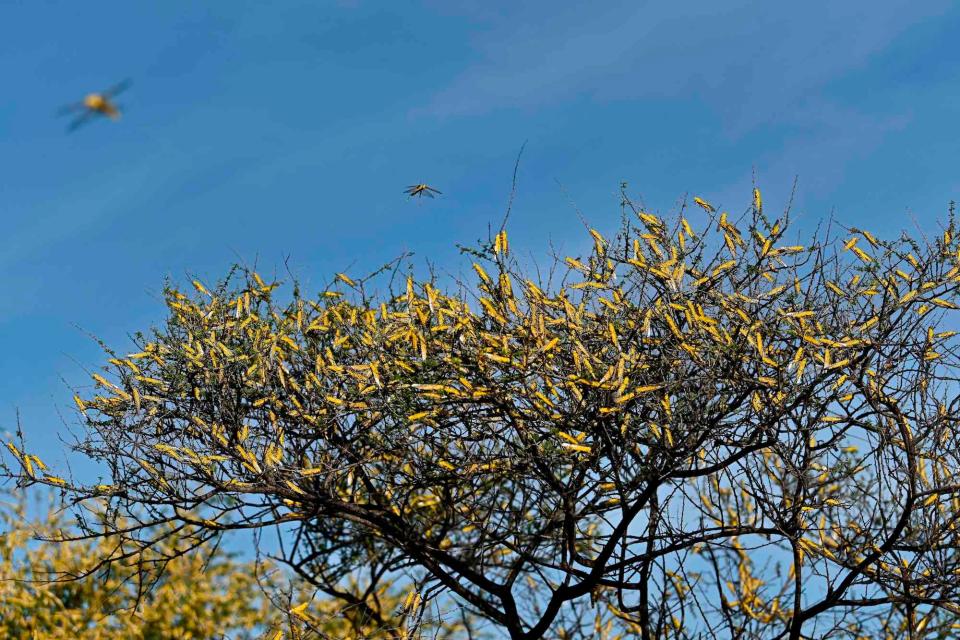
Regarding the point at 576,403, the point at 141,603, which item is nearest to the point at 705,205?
the point at 576,403

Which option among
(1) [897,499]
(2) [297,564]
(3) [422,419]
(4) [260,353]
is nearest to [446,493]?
(3) [422,419]

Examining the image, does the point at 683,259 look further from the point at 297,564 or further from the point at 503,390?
the point at 297,564

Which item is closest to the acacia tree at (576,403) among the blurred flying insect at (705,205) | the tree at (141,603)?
the blurred flying insect at (705,205)

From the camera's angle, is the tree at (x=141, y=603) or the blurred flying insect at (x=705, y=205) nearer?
the blurred flying insect at (x=705, y=205)

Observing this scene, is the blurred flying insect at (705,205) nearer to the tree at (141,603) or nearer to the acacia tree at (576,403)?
the acacia tree at (576,403)

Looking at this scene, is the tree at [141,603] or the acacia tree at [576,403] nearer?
the acacia tree at [576,403]

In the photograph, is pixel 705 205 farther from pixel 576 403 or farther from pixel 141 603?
pixel 141 603

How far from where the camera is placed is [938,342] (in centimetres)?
804

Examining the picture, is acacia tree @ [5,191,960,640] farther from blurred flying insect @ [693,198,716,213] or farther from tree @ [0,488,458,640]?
tree @ [0,488,458,640]

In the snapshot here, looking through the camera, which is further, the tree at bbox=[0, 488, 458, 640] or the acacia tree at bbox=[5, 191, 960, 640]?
the tree at bbox=[0, 488, 458, 640]

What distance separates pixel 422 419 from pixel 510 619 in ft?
8.78

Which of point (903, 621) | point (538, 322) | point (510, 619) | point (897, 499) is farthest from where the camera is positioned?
point (903, 621)

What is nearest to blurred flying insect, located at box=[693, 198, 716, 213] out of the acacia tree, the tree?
the acacia tree

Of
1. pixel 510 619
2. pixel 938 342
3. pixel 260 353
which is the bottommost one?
pixel 510 619
